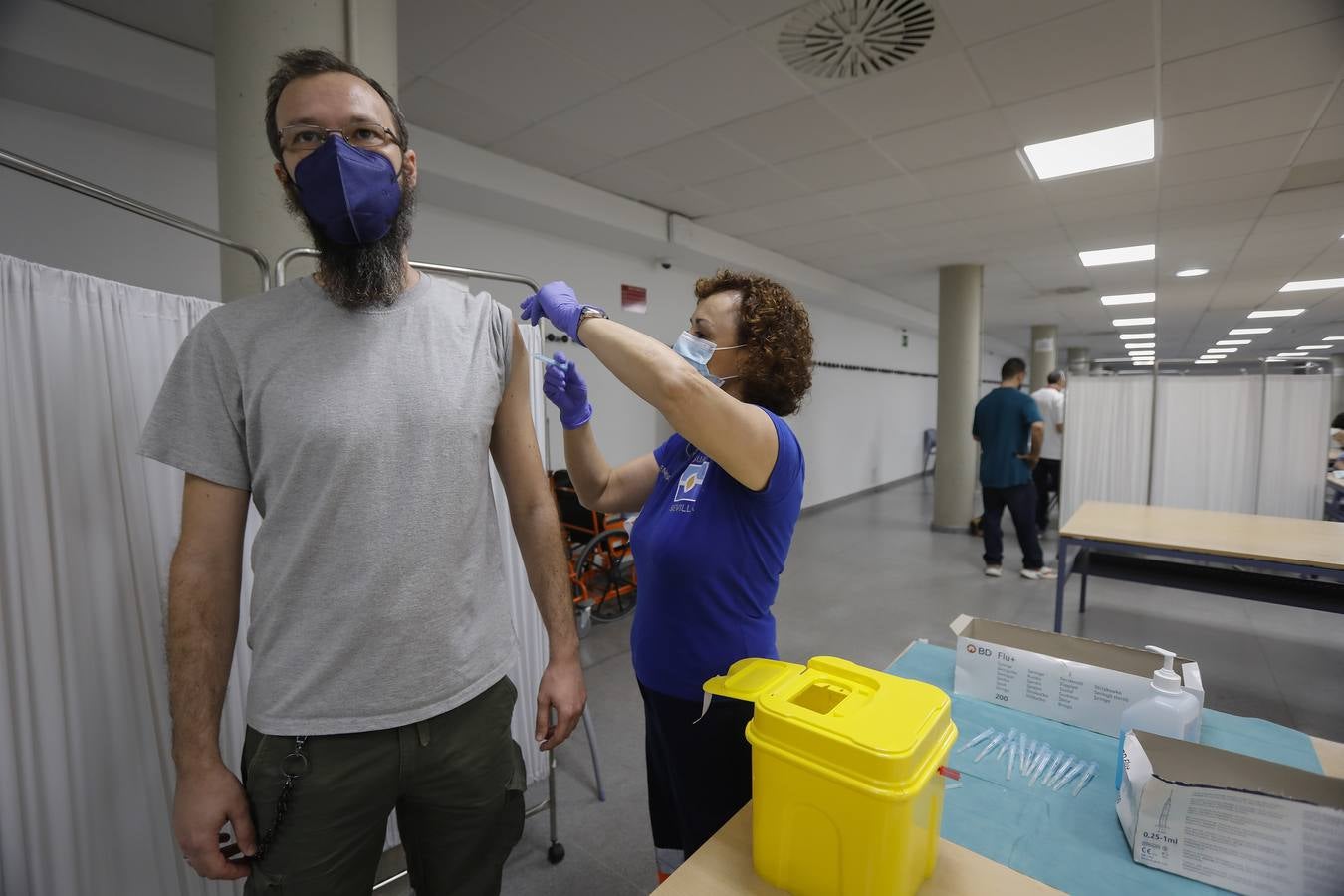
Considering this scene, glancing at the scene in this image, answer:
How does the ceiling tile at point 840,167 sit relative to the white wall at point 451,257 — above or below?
above

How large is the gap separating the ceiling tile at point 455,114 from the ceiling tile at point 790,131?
1136mm

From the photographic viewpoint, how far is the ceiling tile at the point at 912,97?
2537 mm

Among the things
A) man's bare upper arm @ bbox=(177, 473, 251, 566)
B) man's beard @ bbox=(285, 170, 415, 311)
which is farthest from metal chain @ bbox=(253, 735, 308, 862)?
man's beard @ bbox=(285, 170, 415, 311)

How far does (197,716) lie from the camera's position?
2.64 feet

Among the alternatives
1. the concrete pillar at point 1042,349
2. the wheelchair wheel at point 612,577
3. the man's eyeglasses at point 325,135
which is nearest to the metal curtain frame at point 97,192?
the man's eyeglasses at point 325,135

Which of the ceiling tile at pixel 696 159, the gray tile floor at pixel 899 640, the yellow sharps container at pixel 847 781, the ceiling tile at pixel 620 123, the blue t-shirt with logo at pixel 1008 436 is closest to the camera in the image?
the yellow sharps container at pixel 847 781

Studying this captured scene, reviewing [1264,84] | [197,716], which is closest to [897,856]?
[197,716]

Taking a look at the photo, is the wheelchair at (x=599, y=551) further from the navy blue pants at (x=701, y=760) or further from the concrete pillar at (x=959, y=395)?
the concrete pillar at (x=959, y=395)

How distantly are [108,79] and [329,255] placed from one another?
2.19 meters

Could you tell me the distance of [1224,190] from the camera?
12.6 ft

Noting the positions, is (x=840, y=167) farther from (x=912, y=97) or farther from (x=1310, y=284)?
(x=1310, y=284)

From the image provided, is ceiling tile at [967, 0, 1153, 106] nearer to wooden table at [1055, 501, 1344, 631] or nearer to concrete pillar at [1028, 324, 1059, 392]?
wooden table at [1055, 501, 1344, 631]

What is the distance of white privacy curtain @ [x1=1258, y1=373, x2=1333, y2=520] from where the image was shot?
385 centimetres

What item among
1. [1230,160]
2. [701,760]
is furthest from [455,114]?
[1230,160]
